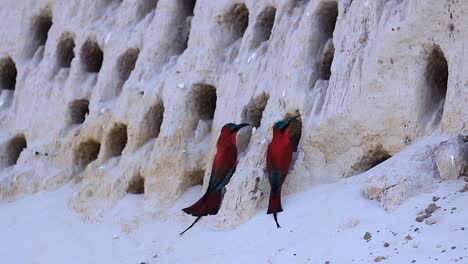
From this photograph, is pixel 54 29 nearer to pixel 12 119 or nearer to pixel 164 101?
pixel 12 119

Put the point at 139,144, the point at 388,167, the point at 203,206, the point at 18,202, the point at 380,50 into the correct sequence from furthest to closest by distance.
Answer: the point at 18,202 < the point at 139,144 < the point at 203,206 < the point at 380,50 < the point at 388,167

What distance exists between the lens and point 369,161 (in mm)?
5695

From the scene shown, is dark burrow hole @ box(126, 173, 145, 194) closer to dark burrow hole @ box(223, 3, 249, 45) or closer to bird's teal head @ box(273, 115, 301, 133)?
dark burrow hole @ box(223, 3, 249, 45)

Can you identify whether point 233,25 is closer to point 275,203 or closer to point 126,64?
point 126,64

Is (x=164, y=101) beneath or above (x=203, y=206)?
above

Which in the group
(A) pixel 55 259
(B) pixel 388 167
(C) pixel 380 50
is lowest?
(A) pixel 55 259

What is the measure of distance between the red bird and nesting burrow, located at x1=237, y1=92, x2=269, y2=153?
17.6 inches

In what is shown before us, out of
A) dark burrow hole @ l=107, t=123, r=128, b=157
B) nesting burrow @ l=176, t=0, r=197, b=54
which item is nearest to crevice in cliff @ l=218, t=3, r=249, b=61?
nesting burrow @ l=176, t=0, r=197, b=54

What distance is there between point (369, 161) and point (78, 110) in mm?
2883

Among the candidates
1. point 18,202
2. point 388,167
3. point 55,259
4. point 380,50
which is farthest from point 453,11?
point 18,202

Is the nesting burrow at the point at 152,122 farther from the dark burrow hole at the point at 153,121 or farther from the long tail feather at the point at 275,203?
the long tail feather at the point at 275,203

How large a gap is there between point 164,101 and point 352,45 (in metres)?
1.57

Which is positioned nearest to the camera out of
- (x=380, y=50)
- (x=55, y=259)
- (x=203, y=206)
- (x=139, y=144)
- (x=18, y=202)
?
(x=380, y=50)

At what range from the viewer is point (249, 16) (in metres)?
6.78
